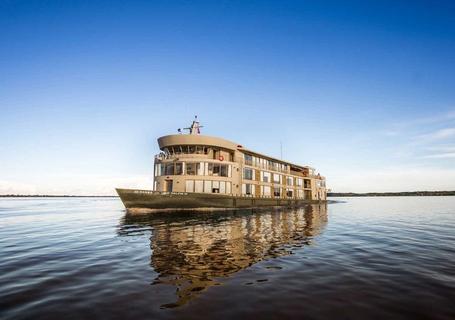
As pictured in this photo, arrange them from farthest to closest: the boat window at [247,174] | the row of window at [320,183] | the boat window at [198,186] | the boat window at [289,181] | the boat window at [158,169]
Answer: the row of window at [320,183]
the boat window at [289,181]
the boat window at [247,174]
the boat window at [158,169]
the boat window at [198,186]

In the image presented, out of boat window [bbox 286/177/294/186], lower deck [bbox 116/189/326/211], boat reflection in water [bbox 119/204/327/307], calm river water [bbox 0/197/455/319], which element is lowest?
calm river water [bbox 0/197/455/319]

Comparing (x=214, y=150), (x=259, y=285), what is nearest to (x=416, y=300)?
(x=259, y=285)

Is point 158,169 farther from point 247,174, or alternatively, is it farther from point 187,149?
point 247,174

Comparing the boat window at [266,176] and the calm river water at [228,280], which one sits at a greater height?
the boat window at [266,176]

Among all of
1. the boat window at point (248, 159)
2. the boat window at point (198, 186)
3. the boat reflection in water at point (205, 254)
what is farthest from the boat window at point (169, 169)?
the boat reflection in water at point (205, 254)

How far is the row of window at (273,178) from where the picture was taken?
43.4 m

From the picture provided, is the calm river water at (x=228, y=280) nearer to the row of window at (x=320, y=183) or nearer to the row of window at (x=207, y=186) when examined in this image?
the row of window at (x=207, y=186)

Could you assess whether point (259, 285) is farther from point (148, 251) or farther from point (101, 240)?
point (101, 240)

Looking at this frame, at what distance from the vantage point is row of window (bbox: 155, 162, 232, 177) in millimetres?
36188

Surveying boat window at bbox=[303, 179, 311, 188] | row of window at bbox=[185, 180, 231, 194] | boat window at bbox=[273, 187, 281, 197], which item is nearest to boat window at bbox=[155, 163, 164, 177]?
row of window at bbox=[185, 180, 231, 194]

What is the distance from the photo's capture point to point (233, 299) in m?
5.79

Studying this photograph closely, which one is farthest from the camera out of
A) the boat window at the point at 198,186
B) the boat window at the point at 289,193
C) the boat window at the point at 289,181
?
the boat window at the point at 289,181

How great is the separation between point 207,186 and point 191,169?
131 inches

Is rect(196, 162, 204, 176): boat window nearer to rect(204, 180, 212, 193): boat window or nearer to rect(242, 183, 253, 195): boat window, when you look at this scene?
rect(204, 180, 212, 193): boat window
